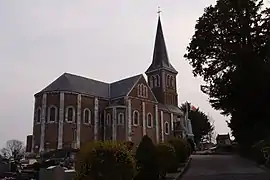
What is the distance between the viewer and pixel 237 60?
24.4 m

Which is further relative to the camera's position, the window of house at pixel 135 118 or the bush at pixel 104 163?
the window of house at pixel 135 118

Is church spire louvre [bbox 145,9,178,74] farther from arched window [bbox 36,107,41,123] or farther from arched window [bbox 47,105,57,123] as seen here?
arched window [bbox 36,107,41,123]

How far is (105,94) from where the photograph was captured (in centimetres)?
6688

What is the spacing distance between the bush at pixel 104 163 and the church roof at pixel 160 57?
65.9 meters

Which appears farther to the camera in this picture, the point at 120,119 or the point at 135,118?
the point at 135,118

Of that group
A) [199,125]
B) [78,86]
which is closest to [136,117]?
[78,86]

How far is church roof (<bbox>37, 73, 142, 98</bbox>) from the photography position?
197 feet

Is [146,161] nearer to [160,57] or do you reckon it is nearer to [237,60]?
[237,60]

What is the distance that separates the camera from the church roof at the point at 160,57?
76.6 metres

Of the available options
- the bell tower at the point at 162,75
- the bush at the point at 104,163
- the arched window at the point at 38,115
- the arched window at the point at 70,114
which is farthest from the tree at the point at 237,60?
the bell tower at the point at 162,75

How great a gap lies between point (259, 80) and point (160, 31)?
58809 mm

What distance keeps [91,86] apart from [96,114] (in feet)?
19.4

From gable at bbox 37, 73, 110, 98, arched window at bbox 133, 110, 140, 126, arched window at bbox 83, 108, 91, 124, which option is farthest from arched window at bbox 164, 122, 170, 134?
arched window at bbox 83, 108, 91, 124

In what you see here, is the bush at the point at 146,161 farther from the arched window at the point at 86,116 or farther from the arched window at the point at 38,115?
the arched window at the point at 86,116
